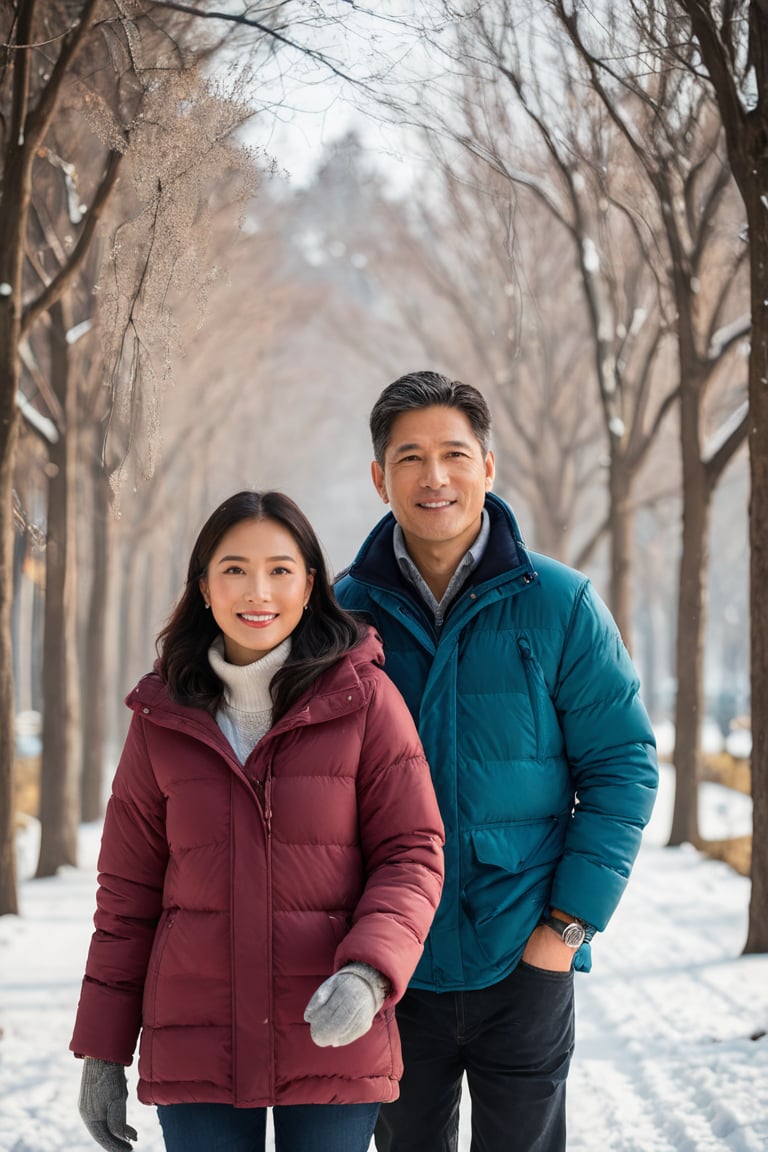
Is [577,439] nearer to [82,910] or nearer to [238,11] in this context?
[82,910]

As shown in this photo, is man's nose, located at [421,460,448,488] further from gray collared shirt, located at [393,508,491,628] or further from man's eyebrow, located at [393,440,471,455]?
gray collared shirt, located at [393,508,491,628]

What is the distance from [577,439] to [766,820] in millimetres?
10230

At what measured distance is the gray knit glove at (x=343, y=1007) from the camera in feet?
6.54

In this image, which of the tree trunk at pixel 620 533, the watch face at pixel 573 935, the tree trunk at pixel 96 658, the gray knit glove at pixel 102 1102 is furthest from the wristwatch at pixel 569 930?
the tree trunk at pixel 96 658

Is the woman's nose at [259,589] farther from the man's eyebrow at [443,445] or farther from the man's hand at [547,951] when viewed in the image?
the man's hand at [547,951]

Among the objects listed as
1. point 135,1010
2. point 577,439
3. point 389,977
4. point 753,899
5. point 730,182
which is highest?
point 730,182

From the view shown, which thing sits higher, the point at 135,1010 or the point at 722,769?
the point at 135,1010

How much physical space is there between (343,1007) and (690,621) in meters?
8.38

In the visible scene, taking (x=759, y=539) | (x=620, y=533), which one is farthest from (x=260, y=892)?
(x=620, y=533)

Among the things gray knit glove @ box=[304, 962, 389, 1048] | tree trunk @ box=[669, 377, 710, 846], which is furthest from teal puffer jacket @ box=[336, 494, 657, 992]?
tree trunk @ box=[669, 377, 710, 846]

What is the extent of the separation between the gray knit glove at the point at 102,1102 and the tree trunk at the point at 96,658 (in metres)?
9.52

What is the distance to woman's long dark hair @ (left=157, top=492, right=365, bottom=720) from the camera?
2326 millimetres

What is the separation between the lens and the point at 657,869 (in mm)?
9227

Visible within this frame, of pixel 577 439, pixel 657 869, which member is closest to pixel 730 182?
pixel 657 869
